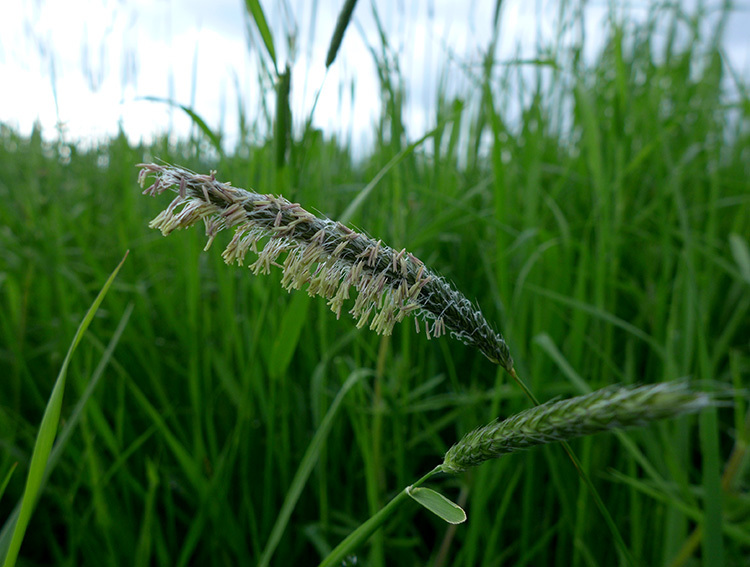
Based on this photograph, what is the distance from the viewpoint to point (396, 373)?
1428 millimetres

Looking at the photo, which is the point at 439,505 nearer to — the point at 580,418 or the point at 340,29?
the point at 580,418

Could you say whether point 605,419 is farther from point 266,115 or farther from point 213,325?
point 213,325

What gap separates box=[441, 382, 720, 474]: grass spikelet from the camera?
1.22 ft

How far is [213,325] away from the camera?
1956 mm

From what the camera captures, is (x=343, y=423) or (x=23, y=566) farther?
(x=343, y=423)

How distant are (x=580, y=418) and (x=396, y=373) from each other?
100 cm

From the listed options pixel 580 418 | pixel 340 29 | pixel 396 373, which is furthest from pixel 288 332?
pixel 580 418

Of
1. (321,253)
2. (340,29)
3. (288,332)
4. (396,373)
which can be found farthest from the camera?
(396,373)

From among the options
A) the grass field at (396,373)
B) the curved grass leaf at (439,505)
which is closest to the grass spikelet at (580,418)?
the curved grass leaf at (439,505)

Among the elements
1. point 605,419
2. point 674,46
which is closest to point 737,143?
point 674,46

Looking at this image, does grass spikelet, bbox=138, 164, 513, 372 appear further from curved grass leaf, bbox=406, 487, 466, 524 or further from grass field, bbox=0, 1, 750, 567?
grass field, bbox=0, 1, 750, 567

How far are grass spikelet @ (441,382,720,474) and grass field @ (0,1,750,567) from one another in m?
0.49

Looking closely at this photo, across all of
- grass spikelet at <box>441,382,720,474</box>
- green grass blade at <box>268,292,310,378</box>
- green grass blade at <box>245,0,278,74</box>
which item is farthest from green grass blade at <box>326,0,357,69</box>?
grass spikelet at <box>441,382,720,474</box>

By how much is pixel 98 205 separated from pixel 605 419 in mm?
2934
